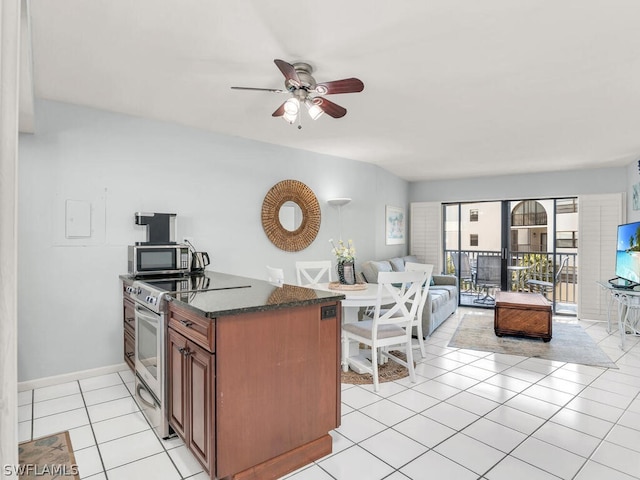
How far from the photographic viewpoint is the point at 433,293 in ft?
16.8

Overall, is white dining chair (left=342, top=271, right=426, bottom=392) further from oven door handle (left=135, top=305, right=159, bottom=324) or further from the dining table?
oven door handle (left=135, top=305, right=159, bottom=324)

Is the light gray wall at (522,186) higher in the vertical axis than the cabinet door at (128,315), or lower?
higher

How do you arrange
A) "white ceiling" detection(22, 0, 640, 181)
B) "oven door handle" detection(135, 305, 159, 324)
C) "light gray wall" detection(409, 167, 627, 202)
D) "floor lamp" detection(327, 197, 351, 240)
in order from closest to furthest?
"white ceiling" detection(22, 0, 640, 181) < "oven door handle" detection(135, 305, 159, 324) < "floor lamp" detection(327, 197, 351, 240) < "light gray wall" detection(409, 167, 627, 202)

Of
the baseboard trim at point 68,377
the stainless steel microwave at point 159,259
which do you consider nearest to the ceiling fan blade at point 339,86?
the stainless steel microwave at point 159,259

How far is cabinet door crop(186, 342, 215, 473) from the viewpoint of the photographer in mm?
1763

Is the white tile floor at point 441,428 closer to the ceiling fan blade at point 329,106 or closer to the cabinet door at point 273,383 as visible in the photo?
the cabinet door at point 273,383

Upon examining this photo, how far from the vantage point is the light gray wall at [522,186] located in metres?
5.70

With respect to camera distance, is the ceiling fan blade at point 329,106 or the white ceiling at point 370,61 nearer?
the white ceiling at point 370,61

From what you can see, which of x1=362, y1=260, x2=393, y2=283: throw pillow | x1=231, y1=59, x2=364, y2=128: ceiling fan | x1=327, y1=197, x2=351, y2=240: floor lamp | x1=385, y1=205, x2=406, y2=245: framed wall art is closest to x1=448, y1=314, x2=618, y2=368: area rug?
x1=362, y1=260, x2=393, y2=283: throw pillow

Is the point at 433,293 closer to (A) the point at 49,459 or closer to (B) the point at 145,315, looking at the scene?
(B) the point at 145,315

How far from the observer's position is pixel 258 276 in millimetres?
4359

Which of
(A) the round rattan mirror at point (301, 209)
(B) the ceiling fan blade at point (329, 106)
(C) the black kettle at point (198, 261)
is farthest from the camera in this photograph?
(A) the round rattan mirror at point (301, 209)

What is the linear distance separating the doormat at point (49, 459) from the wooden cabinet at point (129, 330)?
793 mm

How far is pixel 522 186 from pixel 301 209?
12.9 feet
